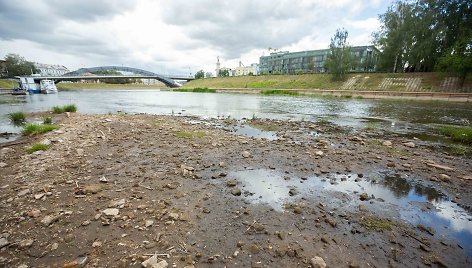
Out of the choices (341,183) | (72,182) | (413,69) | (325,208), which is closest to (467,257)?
(325,208)

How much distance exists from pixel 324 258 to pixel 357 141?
8.05 meters

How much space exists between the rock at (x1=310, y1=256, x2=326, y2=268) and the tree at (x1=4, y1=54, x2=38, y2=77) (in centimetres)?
16289

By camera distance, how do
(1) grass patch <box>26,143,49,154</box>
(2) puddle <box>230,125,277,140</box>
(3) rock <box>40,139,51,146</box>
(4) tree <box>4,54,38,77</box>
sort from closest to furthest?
(1) grass patch <box>26,143,49,154</box> → (3) rock <box>40,139,51,146</box> → (2) puddle <box>230,125,277,140</box> → (4) tree <box>4,54,38,77</box>

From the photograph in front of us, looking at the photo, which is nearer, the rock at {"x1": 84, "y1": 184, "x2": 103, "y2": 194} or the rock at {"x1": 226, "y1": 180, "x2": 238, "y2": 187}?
the rock at {"x1": 84, "y1": 184, "x2": 103, "y2": 194}

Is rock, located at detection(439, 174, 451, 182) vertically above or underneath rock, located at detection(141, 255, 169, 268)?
above

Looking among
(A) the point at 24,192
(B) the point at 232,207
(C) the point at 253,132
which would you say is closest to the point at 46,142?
(A) the point at 24,192

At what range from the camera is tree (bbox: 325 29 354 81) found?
6174 cm

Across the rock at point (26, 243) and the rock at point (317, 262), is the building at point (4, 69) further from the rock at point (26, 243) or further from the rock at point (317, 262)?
the rock at point (317, 262)

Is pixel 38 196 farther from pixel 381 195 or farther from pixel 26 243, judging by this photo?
pixel 381 195

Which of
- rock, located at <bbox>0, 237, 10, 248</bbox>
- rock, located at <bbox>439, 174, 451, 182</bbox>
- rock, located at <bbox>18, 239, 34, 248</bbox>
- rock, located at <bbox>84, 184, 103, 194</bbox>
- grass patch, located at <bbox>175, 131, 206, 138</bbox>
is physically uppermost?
rock, located at <bbox>439, 174, 451, 182</bbox>

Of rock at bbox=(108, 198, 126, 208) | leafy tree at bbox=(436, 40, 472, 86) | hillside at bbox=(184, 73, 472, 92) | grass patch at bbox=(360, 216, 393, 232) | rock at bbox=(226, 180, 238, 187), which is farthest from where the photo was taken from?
hillside at bbox=(184, 73, 472, 92)

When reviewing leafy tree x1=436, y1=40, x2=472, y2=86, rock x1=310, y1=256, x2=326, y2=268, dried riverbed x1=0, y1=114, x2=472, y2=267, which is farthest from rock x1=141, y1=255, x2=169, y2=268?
leafy tree x1=436, y1=40, x2=472, y2=86

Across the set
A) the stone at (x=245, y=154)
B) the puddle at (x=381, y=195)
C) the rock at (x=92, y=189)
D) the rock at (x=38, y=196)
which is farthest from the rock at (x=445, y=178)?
the rock at (x=38, y=196)

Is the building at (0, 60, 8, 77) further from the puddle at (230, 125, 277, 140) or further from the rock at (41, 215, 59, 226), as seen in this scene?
the rock at (41, 215, 59, 226)
